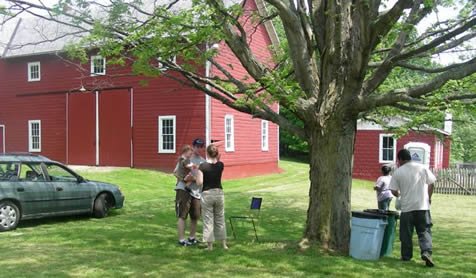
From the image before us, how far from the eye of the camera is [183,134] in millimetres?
24625

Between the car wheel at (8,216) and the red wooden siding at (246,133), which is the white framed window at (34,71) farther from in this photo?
the car wheel at (8,216)

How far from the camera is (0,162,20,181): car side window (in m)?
11.4

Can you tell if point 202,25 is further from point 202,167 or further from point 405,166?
A: point 405,166

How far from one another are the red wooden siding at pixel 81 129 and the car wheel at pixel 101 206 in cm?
1451

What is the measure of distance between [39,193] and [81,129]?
16.4 m

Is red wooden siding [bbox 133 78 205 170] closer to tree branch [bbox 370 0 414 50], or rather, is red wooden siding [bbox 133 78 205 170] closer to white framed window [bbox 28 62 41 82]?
white framed window [bbox 28 62 41 82]

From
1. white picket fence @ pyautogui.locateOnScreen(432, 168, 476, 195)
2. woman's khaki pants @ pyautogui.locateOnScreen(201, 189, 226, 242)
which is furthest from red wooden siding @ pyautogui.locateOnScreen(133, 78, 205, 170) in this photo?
woman's khaki pants @ pyautogui.locateOnScreen(201, 189, 226, 242)

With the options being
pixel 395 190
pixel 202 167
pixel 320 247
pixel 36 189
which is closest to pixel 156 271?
pixel 202 167

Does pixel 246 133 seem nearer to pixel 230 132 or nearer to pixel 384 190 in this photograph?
pixel 230 132

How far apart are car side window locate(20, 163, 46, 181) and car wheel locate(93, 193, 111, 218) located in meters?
1.48

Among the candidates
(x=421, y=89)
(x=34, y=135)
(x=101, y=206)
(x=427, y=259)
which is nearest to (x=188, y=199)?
(x=427, y=259)

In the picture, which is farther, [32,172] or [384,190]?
[32,172]

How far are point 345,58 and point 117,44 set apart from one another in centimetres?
458

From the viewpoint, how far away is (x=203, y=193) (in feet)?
28.1
